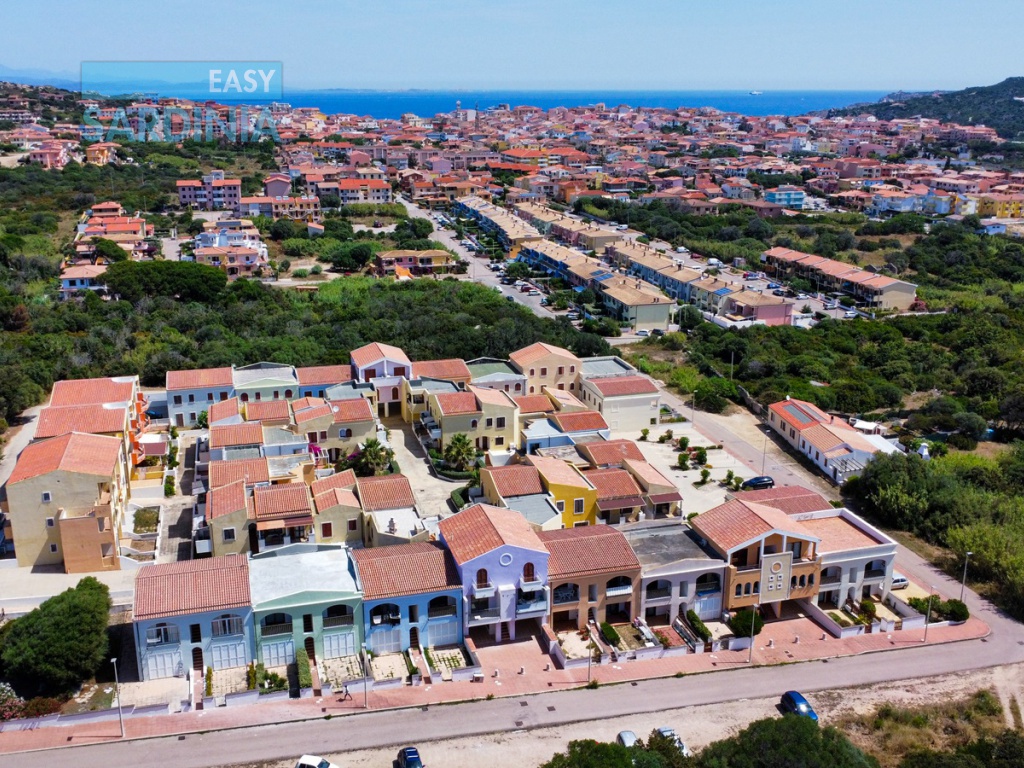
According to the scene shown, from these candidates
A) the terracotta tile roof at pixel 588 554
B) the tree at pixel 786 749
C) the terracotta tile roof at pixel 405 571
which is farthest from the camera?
the terracotta tile roof at pixel 588 554

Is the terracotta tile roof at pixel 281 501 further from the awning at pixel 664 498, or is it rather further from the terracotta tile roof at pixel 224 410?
the awning at pixel 664 498

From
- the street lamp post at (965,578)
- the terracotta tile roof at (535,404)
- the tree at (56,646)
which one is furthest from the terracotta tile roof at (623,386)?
the tree at (56,646)

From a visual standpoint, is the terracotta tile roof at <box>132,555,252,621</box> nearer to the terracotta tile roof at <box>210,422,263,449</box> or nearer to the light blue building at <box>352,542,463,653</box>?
the light blue building at <box>352,542,463,653</box>

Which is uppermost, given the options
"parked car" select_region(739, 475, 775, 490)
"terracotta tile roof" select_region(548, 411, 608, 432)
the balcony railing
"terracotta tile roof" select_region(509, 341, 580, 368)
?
"terracotta tile roof" select_region(509, 341, 580, 368)

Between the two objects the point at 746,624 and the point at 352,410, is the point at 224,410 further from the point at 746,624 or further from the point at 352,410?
the point at 746,624

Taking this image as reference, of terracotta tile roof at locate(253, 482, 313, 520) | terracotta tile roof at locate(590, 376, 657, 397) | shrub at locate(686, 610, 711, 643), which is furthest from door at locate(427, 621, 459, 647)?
terracotta tile roof at locate(590, 376, 657, 397)

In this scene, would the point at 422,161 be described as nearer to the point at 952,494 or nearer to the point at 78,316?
the point at 78,316
